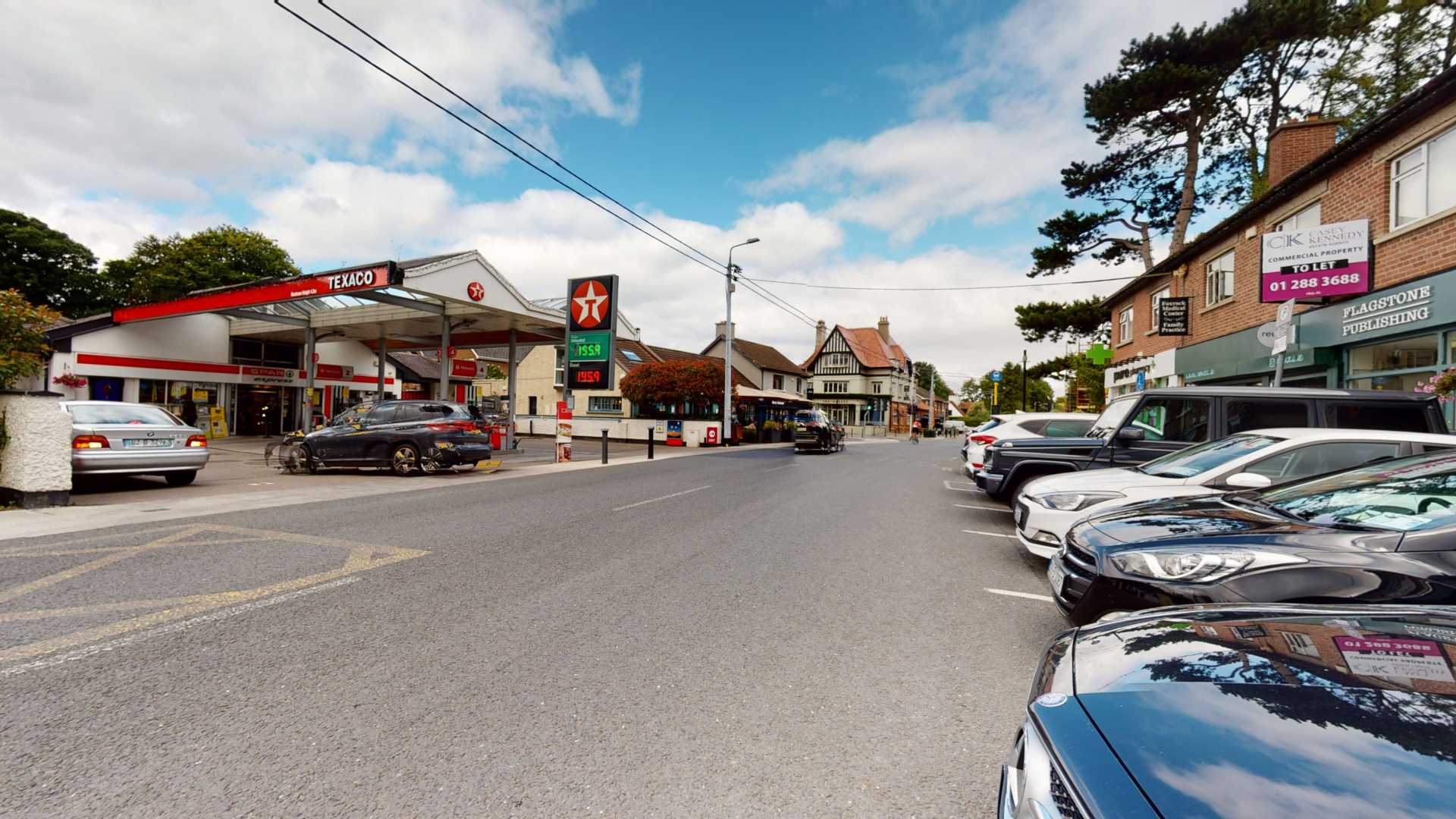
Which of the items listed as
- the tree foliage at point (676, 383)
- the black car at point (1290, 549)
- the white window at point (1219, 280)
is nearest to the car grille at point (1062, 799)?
the black car at point (1290, 549)

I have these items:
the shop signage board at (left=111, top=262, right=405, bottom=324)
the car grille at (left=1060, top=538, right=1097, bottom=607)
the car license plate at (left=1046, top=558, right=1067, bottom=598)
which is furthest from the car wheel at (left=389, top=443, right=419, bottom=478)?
the car grille at (left=1060, top=538, right=1097, bottom=607)

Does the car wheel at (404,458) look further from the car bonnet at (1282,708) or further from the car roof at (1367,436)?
the car roof at (1367,436)

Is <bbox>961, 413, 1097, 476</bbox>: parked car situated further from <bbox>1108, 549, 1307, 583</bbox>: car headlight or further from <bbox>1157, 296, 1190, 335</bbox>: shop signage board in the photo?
<bbox>1157, 296, 1190, 335</bbox>: shop signage board

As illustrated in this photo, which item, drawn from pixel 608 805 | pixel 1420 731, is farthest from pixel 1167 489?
pixel 608 805

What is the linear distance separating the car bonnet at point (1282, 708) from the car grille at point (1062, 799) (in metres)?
0.14

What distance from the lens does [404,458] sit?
13.3 meters

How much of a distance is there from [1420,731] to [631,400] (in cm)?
3184

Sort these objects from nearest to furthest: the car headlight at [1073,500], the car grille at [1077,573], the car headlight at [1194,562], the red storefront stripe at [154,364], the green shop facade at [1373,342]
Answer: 1. the car headlight at [1194,562]
2. the car grille at [1077,573]
3. the car headlight at [1073,500]
4. the green shop facade at [1373,342]
5. the red storefront stripe at [154,364]

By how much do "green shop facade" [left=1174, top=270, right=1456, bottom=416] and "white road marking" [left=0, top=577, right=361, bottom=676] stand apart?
Result: 44.5 ft

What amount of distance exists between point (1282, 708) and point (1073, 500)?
4366 millimetres

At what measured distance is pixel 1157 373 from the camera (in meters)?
20.2

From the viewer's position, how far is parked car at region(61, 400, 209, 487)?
9.62 meters

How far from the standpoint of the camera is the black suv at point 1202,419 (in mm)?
6625

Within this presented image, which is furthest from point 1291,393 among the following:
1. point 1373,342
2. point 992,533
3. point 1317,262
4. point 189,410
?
point 189,410
